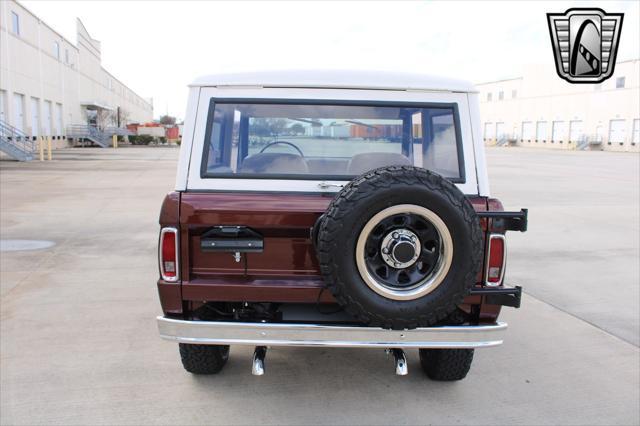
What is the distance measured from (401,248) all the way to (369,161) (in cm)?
93

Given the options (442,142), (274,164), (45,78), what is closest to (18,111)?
(45,78)

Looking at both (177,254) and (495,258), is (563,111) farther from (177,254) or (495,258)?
(177,254)

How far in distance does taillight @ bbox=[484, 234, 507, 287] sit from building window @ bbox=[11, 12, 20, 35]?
3445cm

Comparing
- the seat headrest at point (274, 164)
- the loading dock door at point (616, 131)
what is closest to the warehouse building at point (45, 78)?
the seat headrest at point (274, 164)

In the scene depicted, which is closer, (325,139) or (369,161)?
(369,161)

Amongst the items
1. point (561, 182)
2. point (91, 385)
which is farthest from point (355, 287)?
point (561, 182)

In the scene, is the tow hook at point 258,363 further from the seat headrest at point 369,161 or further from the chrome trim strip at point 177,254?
the seat headrest at point 369,161

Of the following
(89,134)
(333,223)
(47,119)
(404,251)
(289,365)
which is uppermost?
(47,119)

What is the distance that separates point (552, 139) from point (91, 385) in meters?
70.6

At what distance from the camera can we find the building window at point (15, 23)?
99.0 ft

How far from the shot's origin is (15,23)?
30.6m

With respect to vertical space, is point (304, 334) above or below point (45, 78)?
below

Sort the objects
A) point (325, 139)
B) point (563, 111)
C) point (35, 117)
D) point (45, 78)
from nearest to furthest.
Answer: point (325, 139) → point (35, 117) → point (45, 78) → point (563, 111)

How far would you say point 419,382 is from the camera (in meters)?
3.56
